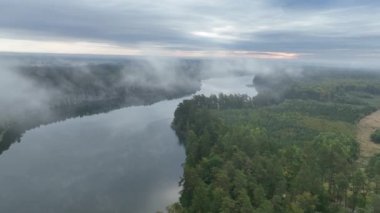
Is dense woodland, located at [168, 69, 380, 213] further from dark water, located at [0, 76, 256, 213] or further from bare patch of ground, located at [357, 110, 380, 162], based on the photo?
dark water, located at [0, 76, 256, 213]

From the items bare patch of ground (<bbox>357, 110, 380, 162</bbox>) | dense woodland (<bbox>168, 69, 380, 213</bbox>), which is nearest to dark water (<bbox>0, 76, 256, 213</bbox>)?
dense woodland (<bbox>168, 69, 380, 213</bbox>)

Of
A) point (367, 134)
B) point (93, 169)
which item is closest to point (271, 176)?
point (93, 169)

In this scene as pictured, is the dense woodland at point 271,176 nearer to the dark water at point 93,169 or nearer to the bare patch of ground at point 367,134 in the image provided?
the bare patch of ground at point 367,134

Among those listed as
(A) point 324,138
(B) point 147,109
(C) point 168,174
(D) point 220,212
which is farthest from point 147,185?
(B) point 147,109

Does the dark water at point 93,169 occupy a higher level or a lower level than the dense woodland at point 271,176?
lower

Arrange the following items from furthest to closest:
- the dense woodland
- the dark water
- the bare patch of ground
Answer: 1. the bare patch of ground
2. the dark water
3. the dense woodland

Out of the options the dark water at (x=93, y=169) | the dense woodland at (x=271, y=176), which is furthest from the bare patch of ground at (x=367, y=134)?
the dark water at (x=93, y=169)
